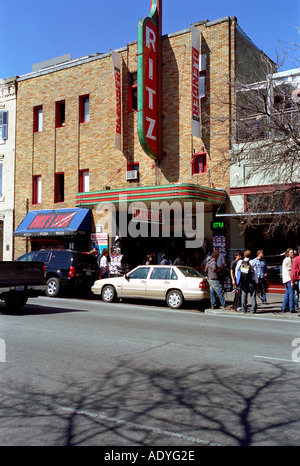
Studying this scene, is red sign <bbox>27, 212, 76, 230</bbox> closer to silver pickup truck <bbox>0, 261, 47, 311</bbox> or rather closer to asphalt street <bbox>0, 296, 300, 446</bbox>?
silver pickup truck <bbox>0, 261, 47, 311</bbox>

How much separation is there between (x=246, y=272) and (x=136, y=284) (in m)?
3.81

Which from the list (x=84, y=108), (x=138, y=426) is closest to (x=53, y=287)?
(x=84, y=108)

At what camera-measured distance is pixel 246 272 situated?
42.6 feet

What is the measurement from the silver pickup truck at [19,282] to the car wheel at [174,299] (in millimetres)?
3920

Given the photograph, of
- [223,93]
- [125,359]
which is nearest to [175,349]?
[125,359]

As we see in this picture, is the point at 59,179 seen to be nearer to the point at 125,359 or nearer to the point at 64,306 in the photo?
the point at 64,306

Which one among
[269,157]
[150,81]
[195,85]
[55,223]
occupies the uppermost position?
[150,81]

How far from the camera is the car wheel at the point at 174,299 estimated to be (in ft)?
46.1

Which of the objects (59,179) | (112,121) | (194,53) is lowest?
(59,179)

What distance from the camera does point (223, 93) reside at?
19141 mm

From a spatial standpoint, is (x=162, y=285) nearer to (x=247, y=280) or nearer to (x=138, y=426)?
(x=247, y=280)

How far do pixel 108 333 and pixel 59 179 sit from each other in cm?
1673

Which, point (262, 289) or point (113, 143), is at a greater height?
point (113, 143)

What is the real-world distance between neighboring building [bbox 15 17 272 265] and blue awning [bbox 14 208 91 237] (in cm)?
7
